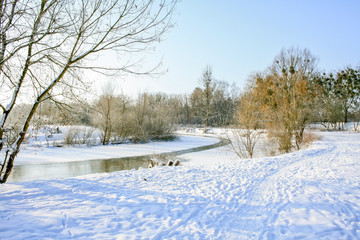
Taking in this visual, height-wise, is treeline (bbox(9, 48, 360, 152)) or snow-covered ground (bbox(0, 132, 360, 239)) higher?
treeline (bbox(9, 48, 360, 152))

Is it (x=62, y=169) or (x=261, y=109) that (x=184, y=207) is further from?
(x=261, y=109)

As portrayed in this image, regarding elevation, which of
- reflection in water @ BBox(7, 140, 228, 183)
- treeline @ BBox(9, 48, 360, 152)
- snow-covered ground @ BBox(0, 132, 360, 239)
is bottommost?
reflection in water @ BBox(7, 140, 228, 183)

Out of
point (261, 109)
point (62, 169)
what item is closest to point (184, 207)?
point (62, 169)

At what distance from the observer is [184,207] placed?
4.61 m

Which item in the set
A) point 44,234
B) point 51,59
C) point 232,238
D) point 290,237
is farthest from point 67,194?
point 290,237

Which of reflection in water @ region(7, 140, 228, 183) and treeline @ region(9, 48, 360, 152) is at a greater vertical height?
treeline @ region(9, 48, 360, 152)

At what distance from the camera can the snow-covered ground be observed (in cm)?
354

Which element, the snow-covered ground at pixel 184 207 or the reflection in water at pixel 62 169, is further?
the reflection in water at pixel 62 169

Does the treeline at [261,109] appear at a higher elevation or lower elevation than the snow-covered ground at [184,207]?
higher

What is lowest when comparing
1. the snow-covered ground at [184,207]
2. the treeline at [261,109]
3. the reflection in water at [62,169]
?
the reflection in water at [62,169]

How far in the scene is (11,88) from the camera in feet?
17.3

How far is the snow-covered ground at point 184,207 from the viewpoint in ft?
11.6

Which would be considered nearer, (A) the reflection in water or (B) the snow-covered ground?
(B) the snow-covered ground

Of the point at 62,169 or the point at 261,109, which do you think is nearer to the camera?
the point at 62,169
